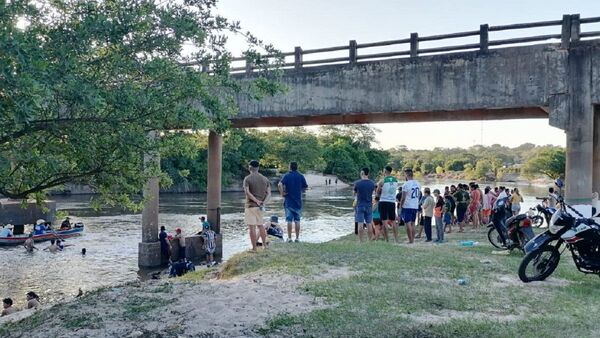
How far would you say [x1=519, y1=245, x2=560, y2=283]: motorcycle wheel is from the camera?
305 inches

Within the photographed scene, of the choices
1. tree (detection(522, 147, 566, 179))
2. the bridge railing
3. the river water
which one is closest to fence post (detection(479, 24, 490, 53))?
the bridge railing

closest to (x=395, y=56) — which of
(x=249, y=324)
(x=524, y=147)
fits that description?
(x=249, y=324)

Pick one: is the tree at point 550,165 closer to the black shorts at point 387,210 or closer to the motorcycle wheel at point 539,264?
the black shorts at point 387,210

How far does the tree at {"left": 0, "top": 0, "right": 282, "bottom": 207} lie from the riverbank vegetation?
5.58 ft

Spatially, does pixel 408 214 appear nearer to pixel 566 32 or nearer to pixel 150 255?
pixel 566 32

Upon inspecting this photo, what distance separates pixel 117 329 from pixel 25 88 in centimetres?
323

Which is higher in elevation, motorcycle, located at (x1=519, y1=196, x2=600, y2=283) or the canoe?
motorcycle, located at (x1=519, y1=196, x2=600, y2=283)

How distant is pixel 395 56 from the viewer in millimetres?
14969

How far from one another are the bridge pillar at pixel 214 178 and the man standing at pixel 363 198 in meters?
10.2

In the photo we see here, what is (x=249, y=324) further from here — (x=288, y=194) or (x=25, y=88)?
(x=288, y=194)

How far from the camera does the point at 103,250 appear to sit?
23875 millimetres

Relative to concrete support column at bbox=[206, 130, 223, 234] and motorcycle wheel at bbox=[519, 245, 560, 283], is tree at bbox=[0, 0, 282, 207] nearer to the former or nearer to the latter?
motorcycle wheel at bbox=[519, 245, 560, 283]

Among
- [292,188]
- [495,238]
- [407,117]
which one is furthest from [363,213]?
[407,117]

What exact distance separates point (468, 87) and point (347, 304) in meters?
9.42
